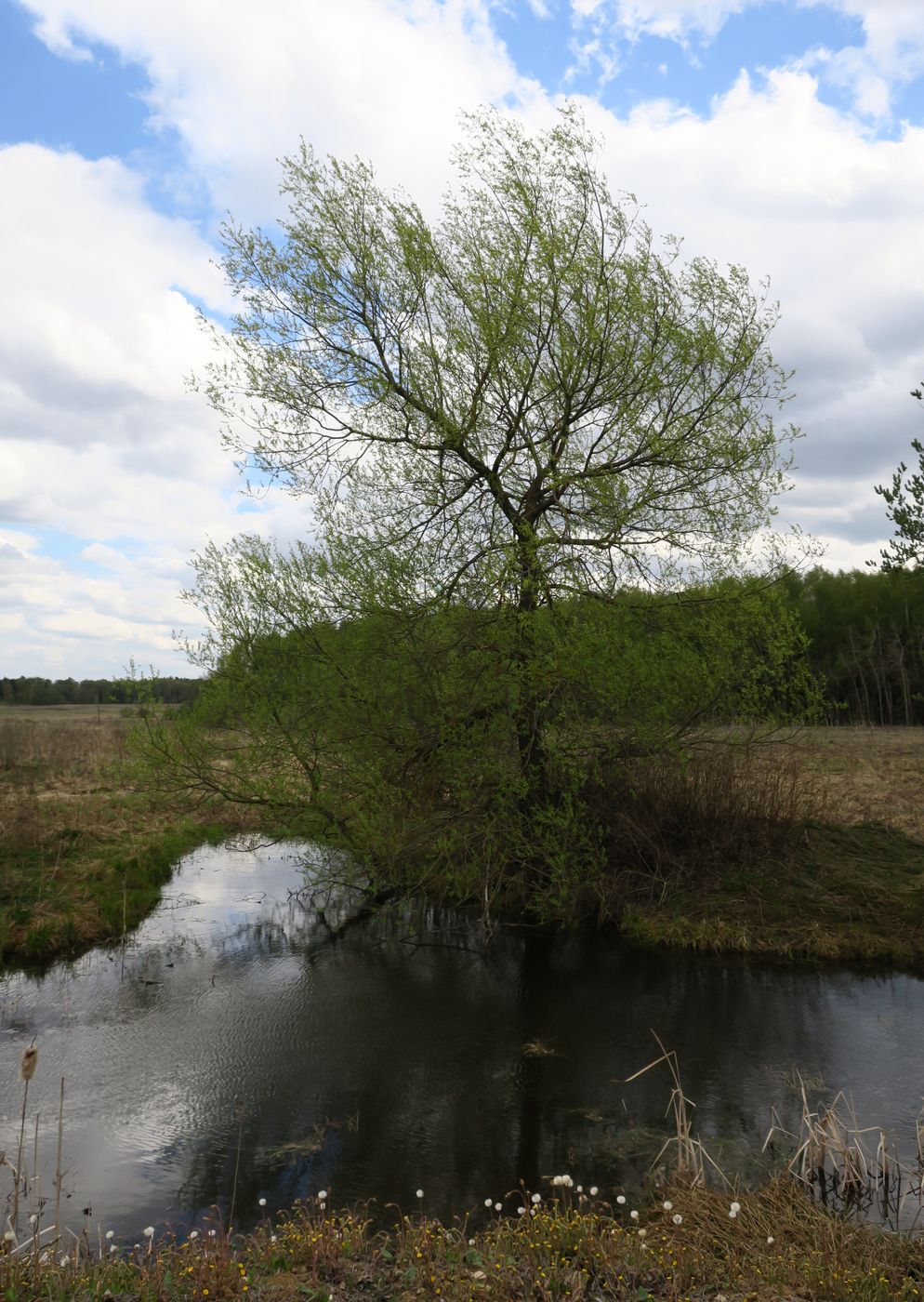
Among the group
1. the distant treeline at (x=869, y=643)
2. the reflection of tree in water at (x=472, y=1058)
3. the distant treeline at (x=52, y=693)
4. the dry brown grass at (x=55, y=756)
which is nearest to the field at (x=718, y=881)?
the reflection of tree in water at (x=472, y=1058)

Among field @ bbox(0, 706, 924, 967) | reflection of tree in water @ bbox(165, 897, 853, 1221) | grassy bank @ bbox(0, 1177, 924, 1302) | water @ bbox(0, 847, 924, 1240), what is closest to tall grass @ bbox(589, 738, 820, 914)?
field @ bbox(0, 706, 924, 967)

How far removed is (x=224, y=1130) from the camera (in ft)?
26.0

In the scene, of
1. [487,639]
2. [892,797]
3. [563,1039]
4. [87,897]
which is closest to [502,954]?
[563,1039]

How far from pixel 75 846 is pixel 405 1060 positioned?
10075mm

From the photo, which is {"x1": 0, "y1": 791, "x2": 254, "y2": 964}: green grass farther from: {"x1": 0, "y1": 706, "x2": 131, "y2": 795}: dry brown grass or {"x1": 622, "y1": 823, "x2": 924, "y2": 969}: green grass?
{"x1": 622, "y1": 823, "x2": 924, "y2": 969}: green grass

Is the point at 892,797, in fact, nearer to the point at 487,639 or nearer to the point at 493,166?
the point at 487,639

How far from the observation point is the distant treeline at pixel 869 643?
38312 millimetres

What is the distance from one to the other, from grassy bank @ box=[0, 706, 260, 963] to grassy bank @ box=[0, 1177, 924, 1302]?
7926 millimetres

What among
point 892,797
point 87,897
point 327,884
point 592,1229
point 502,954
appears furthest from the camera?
point 892,797

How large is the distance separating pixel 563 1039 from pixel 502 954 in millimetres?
3403

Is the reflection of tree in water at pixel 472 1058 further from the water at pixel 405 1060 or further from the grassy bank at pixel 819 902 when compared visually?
the grassy bank at pixel 819 902

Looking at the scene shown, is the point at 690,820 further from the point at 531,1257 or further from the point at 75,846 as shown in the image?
the point at 75,846

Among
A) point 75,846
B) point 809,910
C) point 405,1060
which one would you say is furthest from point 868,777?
point 75,846

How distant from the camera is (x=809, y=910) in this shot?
13.6 meters
